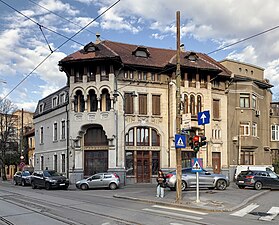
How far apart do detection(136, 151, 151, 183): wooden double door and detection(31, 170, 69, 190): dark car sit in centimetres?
737

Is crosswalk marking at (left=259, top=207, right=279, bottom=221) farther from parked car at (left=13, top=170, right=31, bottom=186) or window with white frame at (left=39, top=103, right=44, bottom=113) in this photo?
window with white frame at (left=39, top=103, right=44, bottom=113)

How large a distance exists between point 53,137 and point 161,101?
1299cm

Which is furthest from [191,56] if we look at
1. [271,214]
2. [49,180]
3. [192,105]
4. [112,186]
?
[271,214]

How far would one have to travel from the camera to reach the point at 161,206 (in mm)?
18172

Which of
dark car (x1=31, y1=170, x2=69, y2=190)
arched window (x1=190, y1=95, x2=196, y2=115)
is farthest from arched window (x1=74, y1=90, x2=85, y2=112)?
arched window (x1=190, y1=95, x2=196, y2=115)

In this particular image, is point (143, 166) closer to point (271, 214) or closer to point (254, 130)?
point (254, 130)

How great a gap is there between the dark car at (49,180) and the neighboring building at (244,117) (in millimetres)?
18131

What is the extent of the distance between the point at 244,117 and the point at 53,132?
20422 millimetres

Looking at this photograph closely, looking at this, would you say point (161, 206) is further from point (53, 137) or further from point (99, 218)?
point (53, 137)

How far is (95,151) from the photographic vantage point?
120 ft

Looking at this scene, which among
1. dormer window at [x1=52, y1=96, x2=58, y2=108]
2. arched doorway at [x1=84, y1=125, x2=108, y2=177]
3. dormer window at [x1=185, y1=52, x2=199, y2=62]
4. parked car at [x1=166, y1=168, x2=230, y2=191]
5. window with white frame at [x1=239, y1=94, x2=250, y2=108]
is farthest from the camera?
dormer window at [x1=52, y1=96, x2=58, y2=108]

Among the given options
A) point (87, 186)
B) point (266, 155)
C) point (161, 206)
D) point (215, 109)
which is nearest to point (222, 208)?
point (161, 206)

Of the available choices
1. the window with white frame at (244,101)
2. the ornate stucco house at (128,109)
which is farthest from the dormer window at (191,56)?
the window with white frame at (244,101)

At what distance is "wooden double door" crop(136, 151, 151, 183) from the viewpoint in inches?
1438
